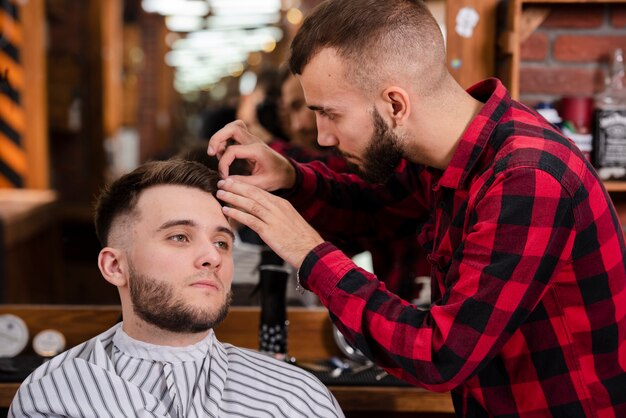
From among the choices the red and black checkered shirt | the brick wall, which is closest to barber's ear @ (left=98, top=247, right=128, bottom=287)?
the red and black checkered shirt

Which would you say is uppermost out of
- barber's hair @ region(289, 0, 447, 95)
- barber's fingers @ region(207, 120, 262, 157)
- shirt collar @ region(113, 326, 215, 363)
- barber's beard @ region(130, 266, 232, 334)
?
barber's hair @ region(289, 0, 447, 95)

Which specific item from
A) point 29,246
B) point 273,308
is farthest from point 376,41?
point 29,246

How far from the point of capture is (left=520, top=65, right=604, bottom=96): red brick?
2.41m

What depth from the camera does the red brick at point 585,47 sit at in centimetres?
239

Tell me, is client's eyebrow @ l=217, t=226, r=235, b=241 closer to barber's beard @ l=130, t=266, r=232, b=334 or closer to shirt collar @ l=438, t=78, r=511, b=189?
barber's beard @ l=130, t=266, r=232, b=334

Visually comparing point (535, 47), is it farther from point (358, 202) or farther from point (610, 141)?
point (358, 202)

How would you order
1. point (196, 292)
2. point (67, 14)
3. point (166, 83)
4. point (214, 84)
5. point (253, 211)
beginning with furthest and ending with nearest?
point (214, 84) < point (166, 83) < point (67, 14) < point (196, 292) < point (253, 211)

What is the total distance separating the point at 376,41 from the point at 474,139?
270 mm

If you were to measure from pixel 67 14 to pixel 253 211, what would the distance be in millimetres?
4549

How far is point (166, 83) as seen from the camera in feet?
38.1

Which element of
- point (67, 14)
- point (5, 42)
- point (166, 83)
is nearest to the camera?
point (5, 42)

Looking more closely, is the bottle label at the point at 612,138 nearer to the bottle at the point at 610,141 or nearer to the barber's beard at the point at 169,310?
the bottle at the point at 610,141

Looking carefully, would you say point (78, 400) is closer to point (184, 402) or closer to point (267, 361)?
point (184, 402)

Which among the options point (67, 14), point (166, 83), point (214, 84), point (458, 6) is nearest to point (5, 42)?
point (67, 14)
